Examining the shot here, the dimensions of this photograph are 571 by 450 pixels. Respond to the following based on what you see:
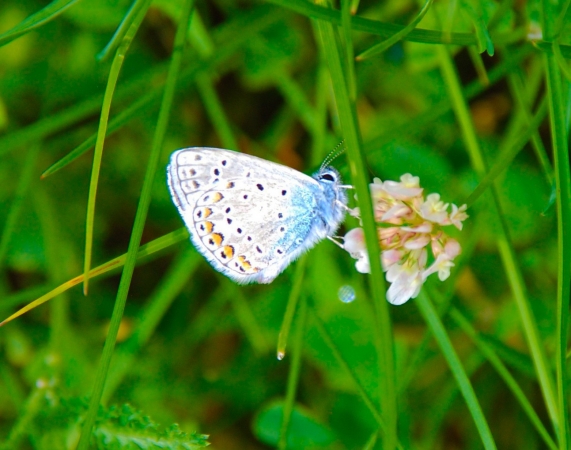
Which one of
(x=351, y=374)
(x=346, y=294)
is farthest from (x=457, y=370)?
(x=346, y=294)

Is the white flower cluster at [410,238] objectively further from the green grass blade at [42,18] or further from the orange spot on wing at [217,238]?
the green grass blade at [42,18]

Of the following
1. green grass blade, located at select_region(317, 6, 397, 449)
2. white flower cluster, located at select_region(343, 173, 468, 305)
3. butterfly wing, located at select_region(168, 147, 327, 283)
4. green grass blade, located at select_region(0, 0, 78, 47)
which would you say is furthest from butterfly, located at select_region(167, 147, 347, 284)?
green grass blade, located at select_region(317, 6, 397, 449)

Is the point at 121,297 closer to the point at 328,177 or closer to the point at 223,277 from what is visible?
the point at 328,177

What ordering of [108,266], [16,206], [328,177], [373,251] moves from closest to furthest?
Result: [373,251] → [108,266] → [328,177] → [16,206]

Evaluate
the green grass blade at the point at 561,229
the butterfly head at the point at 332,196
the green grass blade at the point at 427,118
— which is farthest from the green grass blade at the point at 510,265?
the butterfly head at the point at 332,196

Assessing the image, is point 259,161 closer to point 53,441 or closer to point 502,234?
point 502,234

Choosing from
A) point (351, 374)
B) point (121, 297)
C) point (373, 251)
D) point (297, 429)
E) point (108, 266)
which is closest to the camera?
point (373, 251)

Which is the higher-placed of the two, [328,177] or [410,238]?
[328,177]
